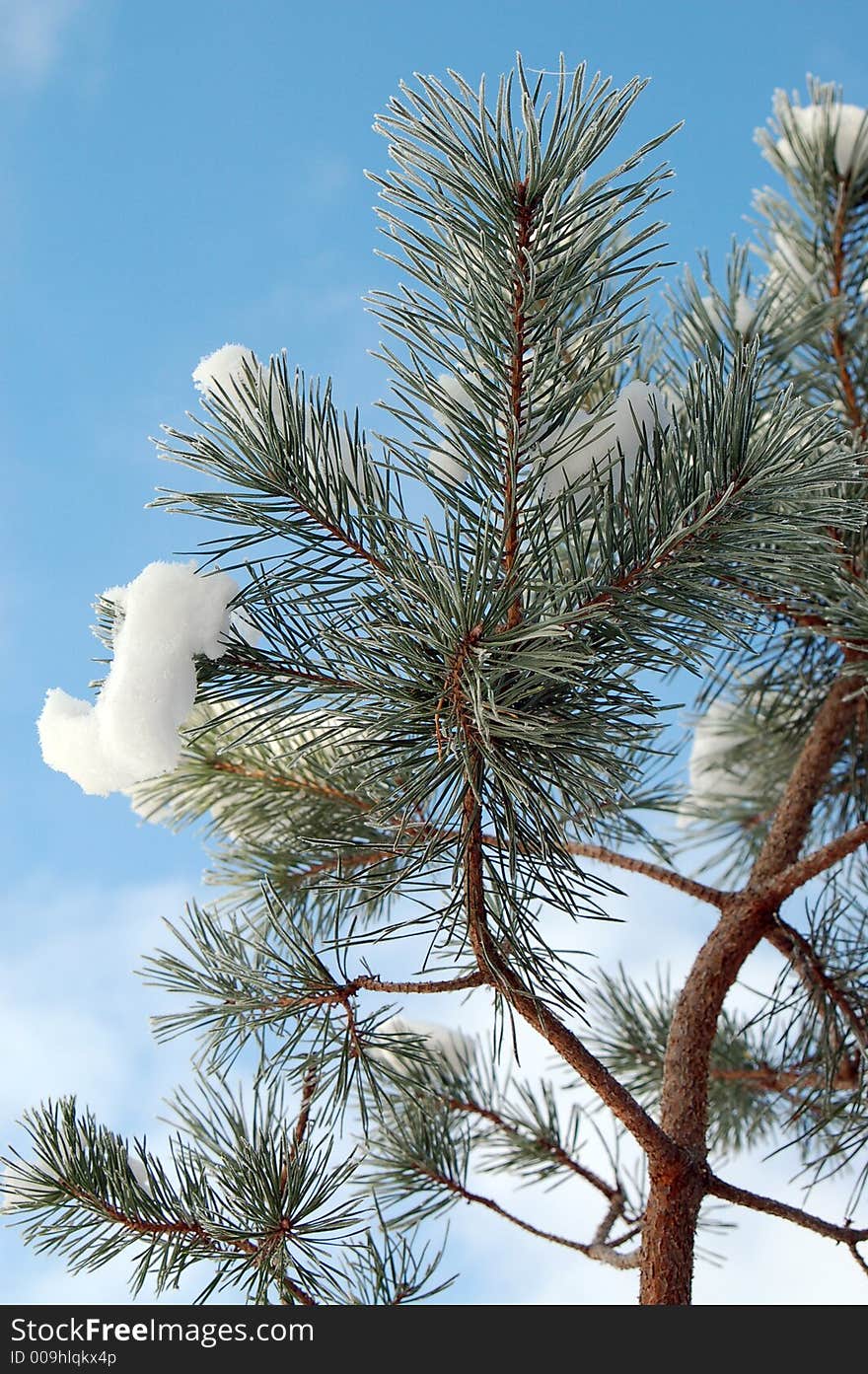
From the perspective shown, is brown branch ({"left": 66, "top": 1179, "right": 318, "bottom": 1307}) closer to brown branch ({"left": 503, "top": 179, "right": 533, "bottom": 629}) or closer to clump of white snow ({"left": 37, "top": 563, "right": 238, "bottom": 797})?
clump of white snow ({"left": 37, "top": 563, "right": 238, "bottom": 797})

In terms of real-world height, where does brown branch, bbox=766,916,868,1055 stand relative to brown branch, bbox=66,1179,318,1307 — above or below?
above

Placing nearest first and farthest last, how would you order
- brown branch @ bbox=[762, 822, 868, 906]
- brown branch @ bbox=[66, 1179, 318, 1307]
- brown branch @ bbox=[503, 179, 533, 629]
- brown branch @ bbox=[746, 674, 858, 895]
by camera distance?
brown branch @ bbox=[503, 179, 533, 629] → brown branch @ bbox=[66, 1179, 318, 1307] → brown branch @ bbox=[762, 822, 868, 906] → brown branch @ bbox=[746, 674, 858, 895]

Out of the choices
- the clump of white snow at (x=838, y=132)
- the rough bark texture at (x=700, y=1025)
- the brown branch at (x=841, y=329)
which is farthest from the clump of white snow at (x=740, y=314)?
the rough bark texture at (x=700, y=1025)

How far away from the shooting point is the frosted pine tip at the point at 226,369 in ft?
1.97

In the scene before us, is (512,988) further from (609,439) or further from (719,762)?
(719,762)

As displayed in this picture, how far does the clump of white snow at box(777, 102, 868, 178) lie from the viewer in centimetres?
117

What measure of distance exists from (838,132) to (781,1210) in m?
0.96

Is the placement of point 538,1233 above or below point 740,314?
below

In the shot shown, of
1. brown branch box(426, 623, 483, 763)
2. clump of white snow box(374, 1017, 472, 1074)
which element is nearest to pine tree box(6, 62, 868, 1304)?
brown branch box(426, 623, 483, 763)

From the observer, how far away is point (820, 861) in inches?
35.6

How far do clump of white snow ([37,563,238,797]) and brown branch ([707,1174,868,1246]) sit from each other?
0.49 meters

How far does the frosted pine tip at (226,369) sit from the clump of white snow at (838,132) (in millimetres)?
807

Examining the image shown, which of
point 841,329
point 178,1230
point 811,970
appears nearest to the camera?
point 178,1230

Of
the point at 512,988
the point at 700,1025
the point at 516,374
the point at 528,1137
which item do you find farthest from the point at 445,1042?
the point at 516,374
